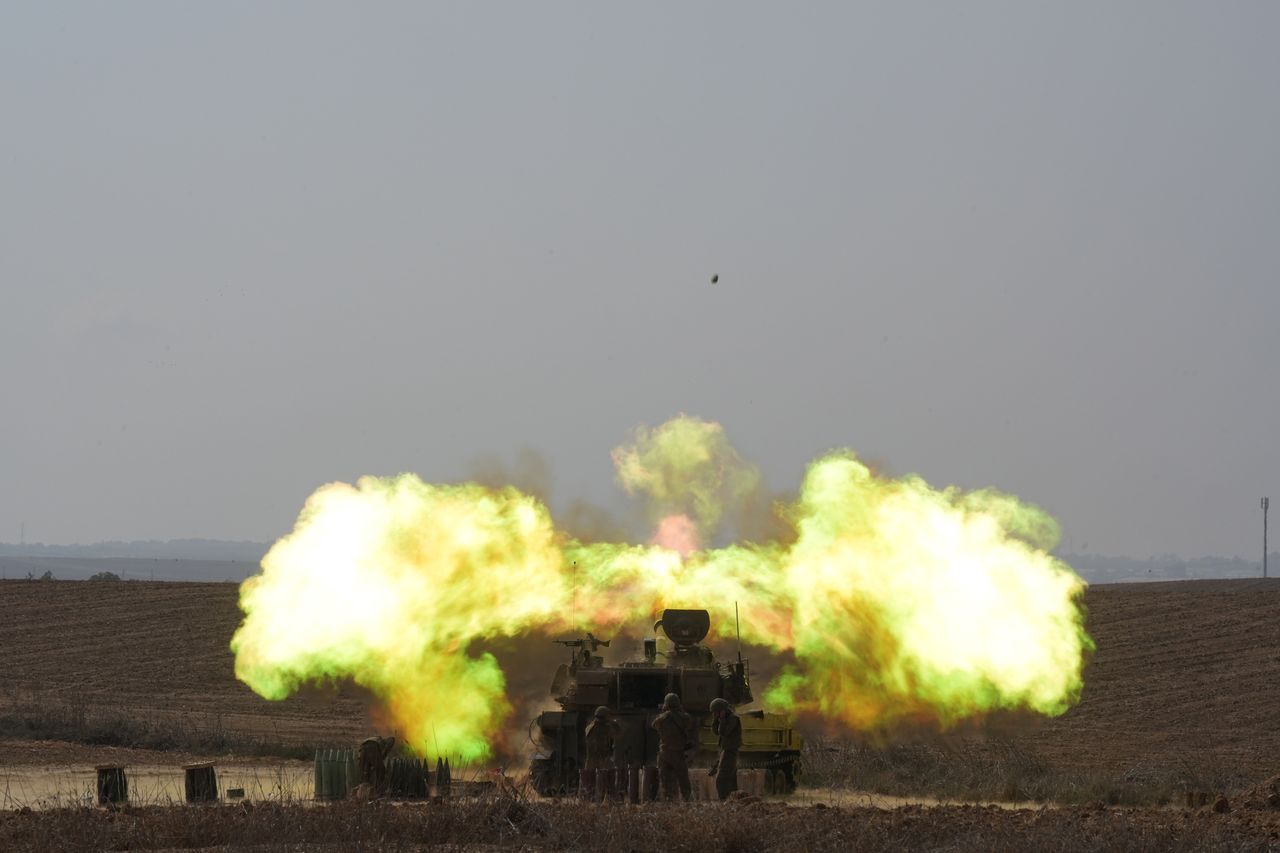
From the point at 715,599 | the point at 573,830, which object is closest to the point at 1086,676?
the point at 715,599

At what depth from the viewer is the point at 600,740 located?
1064 inches

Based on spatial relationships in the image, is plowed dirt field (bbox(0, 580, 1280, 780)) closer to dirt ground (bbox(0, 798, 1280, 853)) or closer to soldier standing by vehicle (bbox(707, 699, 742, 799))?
soldier standing by vehicle (bbox(707, 699, 742, 799))

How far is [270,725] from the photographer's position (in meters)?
43.2

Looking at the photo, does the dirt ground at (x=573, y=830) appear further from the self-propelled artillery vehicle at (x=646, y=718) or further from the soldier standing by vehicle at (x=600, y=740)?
the self-propelled artillery vehicle at (x=646, y=718)

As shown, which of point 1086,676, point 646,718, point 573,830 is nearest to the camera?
point 573,830

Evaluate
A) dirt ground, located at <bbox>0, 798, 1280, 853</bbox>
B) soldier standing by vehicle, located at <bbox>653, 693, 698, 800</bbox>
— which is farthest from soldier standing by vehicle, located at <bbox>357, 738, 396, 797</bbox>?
dirt ground, located at <bbox>0, 798, 1280, 853</bbox>

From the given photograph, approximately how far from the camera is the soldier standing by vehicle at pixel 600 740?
27000mm

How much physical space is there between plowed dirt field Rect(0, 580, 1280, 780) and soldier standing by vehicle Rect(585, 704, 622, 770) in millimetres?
7107

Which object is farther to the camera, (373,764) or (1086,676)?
(1086,676)

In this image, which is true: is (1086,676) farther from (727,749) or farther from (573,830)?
(573,830)

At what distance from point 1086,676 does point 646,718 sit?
27.2 m

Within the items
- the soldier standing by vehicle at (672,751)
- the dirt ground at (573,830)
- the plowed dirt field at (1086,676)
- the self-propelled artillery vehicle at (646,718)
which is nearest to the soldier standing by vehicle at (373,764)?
the self-propelled artillery vehicle at (646,718)

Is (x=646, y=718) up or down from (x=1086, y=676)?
up

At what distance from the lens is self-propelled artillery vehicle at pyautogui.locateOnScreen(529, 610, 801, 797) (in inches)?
1105
